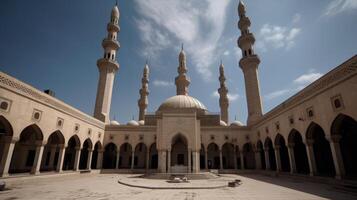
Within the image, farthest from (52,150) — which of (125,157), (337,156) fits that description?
(337,156)

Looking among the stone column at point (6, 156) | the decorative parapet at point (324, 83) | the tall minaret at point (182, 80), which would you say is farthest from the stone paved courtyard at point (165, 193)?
the tall minaret at point (182, 80)

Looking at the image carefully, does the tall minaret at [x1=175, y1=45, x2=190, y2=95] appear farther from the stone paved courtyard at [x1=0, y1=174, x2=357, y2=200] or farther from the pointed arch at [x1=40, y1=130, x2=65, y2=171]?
the stone paved courtyard at [x1=0, y1=174, x2=357, y2=200]

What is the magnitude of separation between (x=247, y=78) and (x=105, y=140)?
23225mm

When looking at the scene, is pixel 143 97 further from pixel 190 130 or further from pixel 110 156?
pixel 190 130

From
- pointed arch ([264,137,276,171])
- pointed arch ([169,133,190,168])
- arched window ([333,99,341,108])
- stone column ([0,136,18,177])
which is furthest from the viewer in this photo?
pointed arch ([169,133,190,168])

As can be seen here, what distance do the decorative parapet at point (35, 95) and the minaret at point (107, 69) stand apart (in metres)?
5.89

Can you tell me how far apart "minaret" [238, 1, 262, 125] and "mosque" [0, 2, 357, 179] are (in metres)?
0.14

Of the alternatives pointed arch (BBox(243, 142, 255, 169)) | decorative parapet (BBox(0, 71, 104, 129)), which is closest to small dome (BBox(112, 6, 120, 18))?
decorative parapet (BBox(0, 71, 104, 129))

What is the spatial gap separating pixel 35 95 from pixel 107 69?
48.3 ft

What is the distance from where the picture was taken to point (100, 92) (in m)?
28.0

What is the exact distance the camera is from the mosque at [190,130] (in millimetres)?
12914

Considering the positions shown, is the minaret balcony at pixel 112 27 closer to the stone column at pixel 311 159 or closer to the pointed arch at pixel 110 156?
the pointed arch at pixel 110 156

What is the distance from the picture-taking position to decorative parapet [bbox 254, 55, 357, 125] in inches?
437

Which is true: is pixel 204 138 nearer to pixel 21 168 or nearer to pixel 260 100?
pixel 260 100
